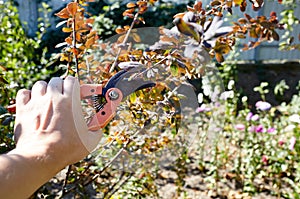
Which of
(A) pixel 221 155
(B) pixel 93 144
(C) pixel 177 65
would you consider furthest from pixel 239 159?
(B) pixel 93 144

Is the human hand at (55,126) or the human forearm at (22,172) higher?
the human hand at (55,126)

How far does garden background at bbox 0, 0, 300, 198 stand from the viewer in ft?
3.81

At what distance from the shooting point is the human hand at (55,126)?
0.62 metres

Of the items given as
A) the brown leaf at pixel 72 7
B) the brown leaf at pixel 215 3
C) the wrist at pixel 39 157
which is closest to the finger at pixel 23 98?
the wrist at pixel 39 157

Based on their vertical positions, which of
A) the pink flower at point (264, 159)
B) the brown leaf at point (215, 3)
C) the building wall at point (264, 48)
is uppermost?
the brown leaf at point (215, 3)

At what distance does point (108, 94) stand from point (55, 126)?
21 cm

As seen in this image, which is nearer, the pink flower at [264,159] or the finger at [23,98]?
the finger at [23,98]

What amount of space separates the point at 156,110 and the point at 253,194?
1586 millimetres

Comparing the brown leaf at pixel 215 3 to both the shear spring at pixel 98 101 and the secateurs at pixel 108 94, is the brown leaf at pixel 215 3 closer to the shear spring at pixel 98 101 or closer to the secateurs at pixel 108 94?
the secateurs at pixel 108 94

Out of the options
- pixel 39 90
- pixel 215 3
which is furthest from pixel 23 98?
pixel 215 3

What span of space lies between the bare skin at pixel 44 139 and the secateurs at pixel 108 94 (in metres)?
0.08

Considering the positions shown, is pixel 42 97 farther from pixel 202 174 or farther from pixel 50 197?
pixel 202 174

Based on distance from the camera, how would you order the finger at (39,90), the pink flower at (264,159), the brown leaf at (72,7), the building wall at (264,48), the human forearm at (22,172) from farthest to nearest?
the building wall at (264,48) < the pink flower at (264,159) < the brown leaf at (72,7) < the finger at (39,90) < the human forearm at (22,172)

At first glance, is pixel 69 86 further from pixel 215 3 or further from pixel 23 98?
pixel 215 3
